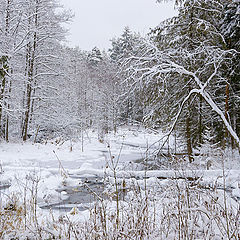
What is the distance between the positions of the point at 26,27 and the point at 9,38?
5.29ft

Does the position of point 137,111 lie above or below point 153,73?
below

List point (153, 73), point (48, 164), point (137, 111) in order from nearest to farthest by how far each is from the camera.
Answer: point (153, 73)
point (48, 164)
point (137, 111)

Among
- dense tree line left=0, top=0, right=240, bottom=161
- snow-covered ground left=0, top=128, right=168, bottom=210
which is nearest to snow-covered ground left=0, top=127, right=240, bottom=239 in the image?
snow-covered ground left=0, top=128, right=168, bottom=210

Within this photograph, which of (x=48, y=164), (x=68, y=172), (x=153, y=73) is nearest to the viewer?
(x=153, y=73)

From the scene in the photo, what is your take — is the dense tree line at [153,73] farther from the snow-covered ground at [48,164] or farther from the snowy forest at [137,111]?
the snow-covered ground at [48,164]

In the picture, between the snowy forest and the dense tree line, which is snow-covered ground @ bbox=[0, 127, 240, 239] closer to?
the snowy forest

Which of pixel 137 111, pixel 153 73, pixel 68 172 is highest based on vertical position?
pixel 153 73

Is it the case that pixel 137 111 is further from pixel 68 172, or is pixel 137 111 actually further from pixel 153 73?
pixel 68 172

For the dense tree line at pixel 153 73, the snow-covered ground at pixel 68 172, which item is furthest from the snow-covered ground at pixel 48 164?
the dense tree line at pixel 153 73

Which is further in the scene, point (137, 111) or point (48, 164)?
point (137, 111)

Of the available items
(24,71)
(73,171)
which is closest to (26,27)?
(24,71)

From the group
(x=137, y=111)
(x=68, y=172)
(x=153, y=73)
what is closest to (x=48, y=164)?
(x=68, y=172)

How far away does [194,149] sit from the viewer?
33.6 feet

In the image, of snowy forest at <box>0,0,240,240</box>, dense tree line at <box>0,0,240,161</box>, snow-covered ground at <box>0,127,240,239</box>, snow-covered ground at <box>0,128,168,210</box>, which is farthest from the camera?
dense tree line at <box>0,0,240,161</box>
